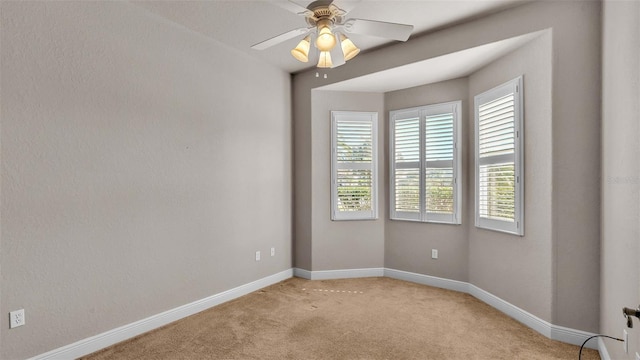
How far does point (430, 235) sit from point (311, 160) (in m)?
1.88

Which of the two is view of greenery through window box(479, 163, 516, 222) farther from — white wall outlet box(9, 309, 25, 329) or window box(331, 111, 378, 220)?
white wall outlet box(9, 309, 25, 329)

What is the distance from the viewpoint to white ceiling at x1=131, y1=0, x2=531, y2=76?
291 centimetres

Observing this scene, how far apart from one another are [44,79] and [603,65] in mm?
4219

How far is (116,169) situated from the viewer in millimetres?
2814

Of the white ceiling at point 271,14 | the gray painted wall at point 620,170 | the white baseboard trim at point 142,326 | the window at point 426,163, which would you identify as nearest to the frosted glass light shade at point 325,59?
the white ceiling at point 271,14

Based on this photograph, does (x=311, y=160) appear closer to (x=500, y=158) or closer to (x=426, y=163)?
(x=426, y=163)

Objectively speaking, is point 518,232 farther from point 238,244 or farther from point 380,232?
point 238,244

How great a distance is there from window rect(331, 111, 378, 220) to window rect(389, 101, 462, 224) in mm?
280

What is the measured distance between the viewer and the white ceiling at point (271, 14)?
291 centimetres

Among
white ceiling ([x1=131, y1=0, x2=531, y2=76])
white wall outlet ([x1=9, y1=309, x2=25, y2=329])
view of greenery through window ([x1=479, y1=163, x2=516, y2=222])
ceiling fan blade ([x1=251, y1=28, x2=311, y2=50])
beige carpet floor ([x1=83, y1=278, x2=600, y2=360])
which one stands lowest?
beige carpet floor ([x1=83, y1=278, x2=600, y2=360])

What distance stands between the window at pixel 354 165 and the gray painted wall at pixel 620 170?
259cm

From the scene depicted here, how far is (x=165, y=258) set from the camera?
125 inches

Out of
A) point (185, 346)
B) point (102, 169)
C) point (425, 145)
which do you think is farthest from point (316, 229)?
point (102, 169)

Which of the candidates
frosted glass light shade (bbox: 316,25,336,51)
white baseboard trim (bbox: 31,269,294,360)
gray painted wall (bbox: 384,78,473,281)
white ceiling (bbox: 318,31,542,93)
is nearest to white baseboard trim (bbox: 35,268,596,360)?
white baseboard trim (bbox: 31,269,294,360)
